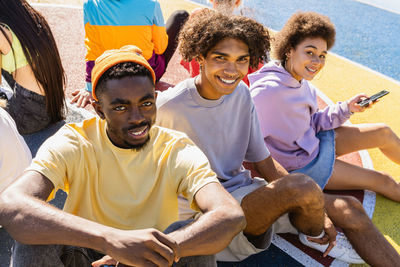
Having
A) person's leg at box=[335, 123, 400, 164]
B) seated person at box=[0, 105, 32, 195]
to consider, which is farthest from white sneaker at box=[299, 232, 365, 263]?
seated person at box=[0, 105, 32, 195]

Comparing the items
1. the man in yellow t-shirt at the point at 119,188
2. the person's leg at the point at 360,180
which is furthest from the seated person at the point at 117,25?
the person's leg at the point at 360,180

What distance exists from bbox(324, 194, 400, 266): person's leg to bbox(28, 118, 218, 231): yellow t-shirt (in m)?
1.26

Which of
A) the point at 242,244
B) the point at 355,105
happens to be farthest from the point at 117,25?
the point at 242,244

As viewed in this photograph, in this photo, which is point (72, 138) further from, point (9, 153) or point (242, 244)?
point (242, 244)

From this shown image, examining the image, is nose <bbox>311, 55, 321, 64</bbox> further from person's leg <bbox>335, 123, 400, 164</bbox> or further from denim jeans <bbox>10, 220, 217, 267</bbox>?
denim jeans <bbox>10, 220, 217, 267</bbox>

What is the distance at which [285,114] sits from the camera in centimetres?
329

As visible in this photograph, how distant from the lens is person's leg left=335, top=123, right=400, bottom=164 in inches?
146

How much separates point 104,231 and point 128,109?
0.70 metres

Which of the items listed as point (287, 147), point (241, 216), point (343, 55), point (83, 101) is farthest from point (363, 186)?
point (343, 55)

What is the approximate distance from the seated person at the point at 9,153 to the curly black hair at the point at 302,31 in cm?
239

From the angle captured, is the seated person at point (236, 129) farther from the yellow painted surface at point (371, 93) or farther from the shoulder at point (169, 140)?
the yellow painted surface at point (371, 93)

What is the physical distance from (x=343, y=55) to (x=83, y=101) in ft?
18.1

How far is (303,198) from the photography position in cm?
246

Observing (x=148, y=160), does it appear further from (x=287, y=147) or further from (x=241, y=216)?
(x=287, y=147)
